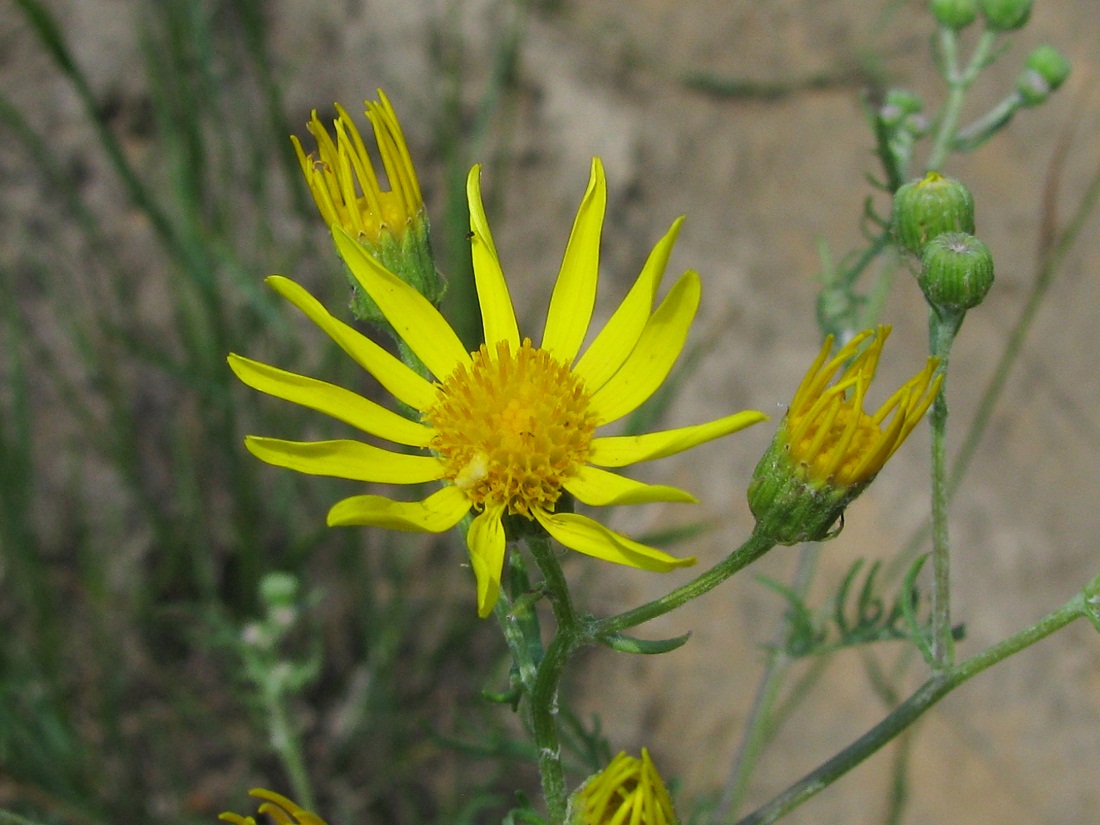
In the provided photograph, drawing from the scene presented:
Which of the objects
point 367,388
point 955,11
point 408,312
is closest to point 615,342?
point 408,312

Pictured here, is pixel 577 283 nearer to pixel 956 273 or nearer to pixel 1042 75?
pixel 956 273

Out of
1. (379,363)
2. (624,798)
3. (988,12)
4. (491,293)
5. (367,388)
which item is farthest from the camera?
(367,388)

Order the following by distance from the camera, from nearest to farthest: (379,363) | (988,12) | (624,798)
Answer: (624,798)
(379,363)
(988,12)

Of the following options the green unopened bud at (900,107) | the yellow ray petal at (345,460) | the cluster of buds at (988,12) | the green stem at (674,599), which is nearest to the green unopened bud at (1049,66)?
the cluster of buds at (988,12)

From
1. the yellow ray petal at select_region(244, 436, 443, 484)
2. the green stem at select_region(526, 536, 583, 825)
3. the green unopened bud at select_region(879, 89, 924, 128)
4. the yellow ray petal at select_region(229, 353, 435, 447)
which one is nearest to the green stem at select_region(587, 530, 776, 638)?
the green stem at select_region(526, 536, 583, 825)

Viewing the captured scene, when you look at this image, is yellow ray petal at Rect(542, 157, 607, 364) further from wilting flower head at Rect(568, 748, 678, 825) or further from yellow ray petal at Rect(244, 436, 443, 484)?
wilting flower head at Rect(568, 748, 678, 825)

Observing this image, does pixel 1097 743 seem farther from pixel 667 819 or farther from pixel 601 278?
pixel 667 819

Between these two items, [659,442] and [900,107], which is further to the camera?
[900,107]
